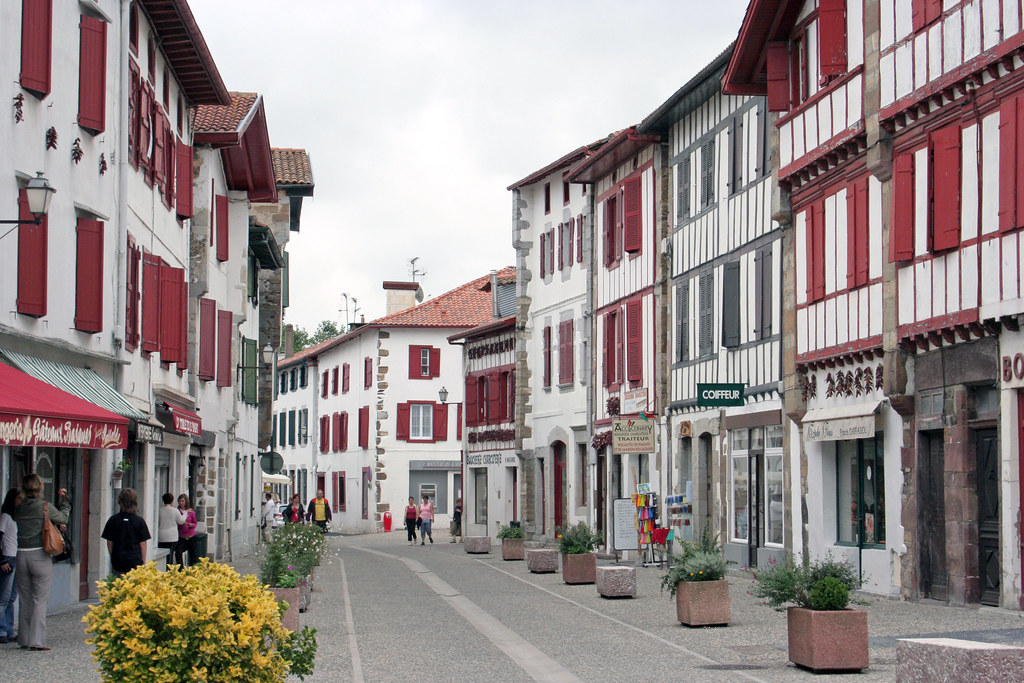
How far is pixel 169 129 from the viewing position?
23.6 metres

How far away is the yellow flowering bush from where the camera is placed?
6.70 metres

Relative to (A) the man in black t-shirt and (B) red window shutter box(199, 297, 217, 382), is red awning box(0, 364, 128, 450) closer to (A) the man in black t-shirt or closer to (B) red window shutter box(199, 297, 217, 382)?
(A) the man in black t-shirt

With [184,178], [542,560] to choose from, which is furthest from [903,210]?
[184,178]

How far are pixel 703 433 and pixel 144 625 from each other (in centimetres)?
2130

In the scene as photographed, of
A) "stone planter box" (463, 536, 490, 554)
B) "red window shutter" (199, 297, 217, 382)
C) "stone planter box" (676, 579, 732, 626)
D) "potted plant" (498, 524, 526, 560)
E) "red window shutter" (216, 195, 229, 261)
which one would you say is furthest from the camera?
"stone planter box" (463, 536, 490, 554)

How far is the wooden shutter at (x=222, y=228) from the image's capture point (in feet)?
97.6

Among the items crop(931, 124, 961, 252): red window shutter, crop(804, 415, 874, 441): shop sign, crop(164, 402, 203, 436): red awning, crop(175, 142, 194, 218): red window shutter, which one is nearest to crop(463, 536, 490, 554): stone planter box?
crop(164, 402, 203, 436): red awning

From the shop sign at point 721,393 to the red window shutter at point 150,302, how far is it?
27.9 feet

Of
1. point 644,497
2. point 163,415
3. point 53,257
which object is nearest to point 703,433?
point 644,497

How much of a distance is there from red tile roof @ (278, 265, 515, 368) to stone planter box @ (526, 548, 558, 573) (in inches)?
1244

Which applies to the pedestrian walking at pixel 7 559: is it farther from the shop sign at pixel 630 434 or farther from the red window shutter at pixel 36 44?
the shop sign at pixel 630 434

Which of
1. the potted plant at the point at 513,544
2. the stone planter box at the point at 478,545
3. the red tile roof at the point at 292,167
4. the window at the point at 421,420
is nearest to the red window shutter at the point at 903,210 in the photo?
the potted plant at the point at 513,544

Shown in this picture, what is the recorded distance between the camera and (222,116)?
29.4 m

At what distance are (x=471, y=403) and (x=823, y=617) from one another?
3798 centimetres
